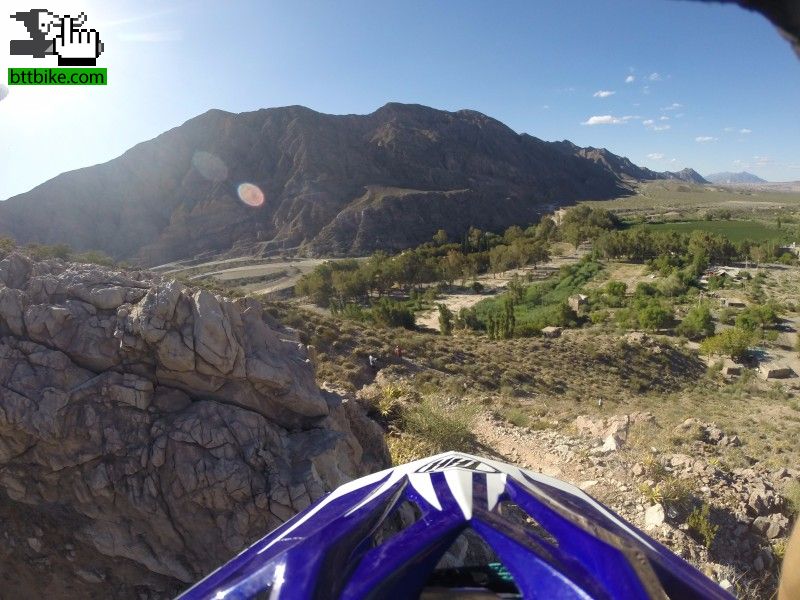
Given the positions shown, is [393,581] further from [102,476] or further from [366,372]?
[366,372]

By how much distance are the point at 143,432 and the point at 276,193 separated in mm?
91215

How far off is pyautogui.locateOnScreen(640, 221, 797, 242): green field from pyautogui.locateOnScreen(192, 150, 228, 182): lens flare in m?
83.2

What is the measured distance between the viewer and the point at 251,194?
88.8 m

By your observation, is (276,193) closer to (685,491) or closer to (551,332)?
(551,332)

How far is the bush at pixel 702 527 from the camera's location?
589 cm

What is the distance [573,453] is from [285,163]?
318 feet

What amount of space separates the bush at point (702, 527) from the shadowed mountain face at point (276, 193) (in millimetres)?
69081

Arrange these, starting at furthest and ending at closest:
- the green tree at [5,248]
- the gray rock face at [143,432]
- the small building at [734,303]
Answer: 1. the small building at [734,303]
2. the green tree at [5,248]
3. the gray rock face at [143,432]

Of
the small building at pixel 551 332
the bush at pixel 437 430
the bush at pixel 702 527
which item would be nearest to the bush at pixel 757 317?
the small building at pixel 551 332

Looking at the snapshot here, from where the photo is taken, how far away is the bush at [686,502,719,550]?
232 inches

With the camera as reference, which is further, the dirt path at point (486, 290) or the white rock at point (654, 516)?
the dirt path at point (486, 290)

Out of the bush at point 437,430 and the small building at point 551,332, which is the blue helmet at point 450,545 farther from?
the small building at point 551,332

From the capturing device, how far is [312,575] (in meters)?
1.55

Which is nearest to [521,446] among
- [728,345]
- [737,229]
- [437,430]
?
[437,430]
